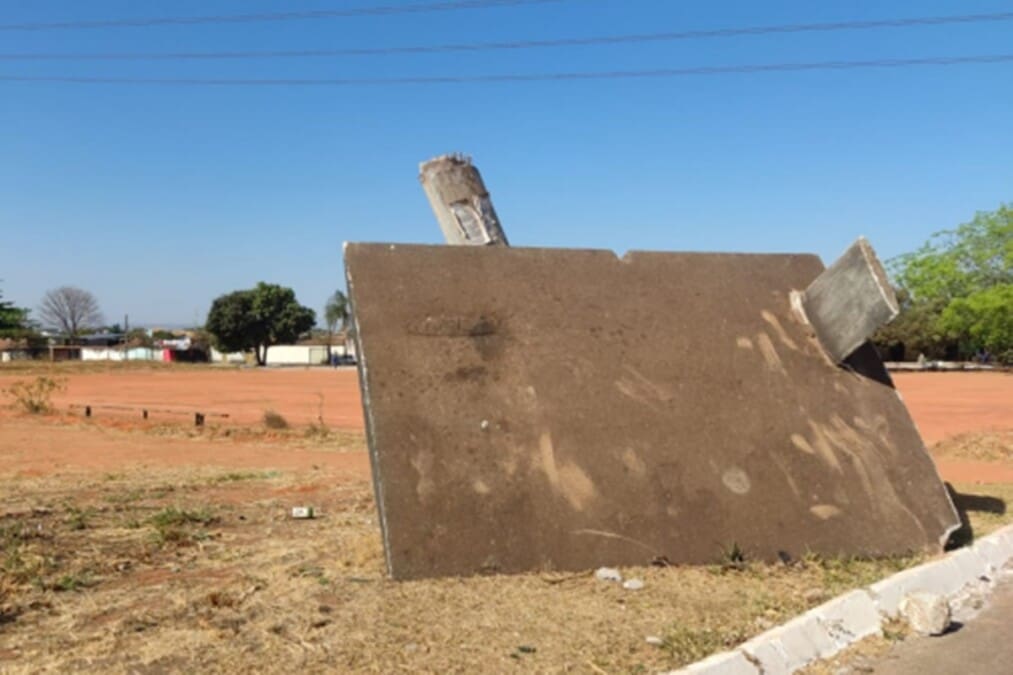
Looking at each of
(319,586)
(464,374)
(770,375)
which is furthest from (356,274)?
(770,375)

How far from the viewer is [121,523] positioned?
6754 mm

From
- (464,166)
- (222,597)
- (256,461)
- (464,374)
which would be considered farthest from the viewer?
(256,461)

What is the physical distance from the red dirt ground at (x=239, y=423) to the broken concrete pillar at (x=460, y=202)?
3.66 metres

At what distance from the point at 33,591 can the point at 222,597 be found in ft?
3.55

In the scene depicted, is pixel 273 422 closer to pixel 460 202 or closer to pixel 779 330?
pixel 460 202

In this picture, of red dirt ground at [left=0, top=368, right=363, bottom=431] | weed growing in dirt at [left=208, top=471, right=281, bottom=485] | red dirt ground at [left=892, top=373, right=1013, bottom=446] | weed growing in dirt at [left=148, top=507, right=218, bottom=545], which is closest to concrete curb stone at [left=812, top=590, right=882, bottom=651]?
weed growing in dirt at [left=148, top=507, right=218, bottom=545]

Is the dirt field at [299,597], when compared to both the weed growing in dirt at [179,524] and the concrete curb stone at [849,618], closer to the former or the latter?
the weed growing in dirt at [179,524]

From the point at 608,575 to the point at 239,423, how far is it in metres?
14.1

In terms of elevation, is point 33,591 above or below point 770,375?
below

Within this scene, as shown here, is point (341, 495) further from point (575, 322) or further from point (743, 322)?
point (743, 322)

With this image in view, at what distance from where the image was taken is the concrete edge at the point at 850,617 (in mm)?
3967

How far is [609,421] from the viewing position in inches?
226

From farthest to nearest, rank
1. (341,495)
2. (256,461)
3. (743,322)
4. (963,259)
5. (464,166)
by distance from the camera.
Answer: (963,259)
(256,461)
(341,495)
(464,166)
(743,322)

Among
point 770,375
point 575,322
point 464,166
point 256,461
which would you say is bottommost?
point 256,461
